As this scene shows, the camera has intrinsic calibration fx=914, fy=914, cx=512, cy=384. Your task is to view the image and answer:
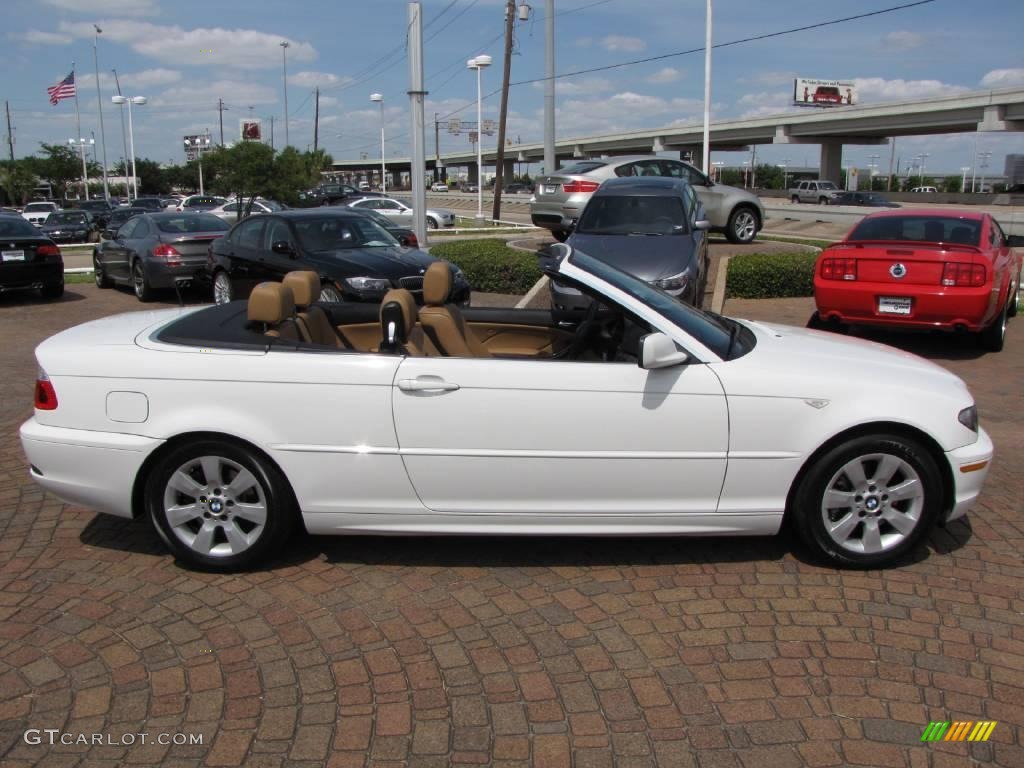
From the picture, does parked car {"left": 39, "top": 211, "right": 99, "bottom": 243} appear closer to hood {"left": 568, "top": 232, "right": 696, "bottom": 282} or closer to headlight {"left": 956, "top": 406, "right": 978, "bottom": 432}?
hood {"left": 568, "top": 232, "right": 696, "bottom": 282}

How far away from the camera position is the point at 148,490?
435 cm

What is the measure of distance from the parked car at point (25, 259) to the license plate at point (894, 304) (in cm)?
1236

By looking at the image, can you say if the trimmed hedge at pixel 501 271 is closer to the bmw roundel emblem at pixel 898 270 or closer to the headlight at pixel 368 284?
the headlight at pixel 368 284

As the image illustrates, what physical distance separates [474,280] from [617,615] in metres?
11.1

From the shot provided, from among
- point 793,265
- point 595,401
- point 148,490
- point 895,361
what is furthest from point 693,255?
point 148,490

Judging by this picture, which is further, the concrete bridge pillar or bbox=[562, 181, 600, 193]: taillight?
the concrete bridge pillar

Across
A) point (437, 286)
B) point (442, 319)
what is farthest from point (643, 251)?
point (442, 319)

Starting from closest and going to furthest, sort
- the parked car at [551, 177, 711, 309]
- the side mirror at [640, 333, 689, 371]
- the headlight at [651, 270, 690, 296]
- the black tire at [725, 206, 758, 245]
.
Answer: the side mirror at [640, 333, 689, 371], the headlight at [651, 270, 690, 296], the parked car at [551, 177, 711, 309], the black tire at [725, 206, 758, 245]

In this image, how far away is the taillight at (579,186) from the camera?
16562 millimetres

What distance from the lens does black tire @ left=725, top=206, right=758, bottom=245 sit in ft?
55.8

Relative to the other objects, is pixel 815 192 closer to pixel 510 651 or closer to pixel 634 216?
pixel 634 216

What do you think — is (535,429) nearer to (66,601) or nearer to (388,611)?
(388,611)

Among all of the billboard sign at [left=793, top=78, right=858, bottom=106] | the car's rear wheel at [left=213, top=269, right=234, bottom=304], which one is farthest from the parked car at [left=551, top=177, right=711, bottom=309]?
the billboard sign at [left=793, top=78, right=858, bottom=106]

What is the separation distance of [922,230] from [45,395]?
857cm
